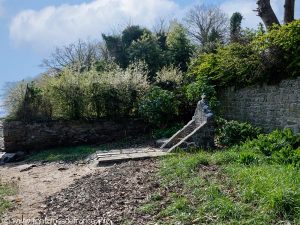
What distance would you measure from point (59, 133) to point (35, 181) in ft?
14.7

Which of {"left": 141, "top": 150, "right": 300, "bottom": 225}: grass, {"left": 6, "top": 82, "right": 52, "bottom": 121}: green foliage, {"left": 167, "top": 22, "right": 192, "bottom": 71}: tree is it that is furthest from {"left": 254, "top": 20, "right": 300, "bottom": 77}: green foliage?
{"left": 167, "top": 22, "right": 192, "bottom": 71}: tree

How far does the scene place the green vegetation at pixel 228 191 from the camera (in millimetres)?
4043

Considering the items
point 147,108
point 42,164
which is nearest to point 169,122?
point 147,108

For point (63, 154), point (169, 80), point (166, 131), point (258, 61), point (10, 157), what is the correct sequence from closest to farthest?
point (258, 61), point (63, 154), point (10, 157), point (166, 131), point (169, 80)

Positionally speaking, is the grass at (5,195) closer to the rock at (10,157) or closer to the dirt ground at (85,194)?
the dirt ground at (85,194)

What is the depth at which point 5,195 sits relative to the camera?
6438 millimetres

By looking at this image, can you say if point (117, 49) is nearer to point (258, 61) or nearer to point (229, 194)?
point (258, 61)

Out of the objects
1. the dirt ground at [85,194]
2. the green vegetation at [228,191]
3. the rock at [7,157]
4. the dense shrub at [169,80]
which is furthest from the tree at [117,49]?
the green vegetation at [228,191]

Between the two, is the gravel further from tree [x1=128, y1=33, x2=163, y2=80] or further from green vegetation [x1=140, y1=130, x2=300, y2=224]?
tree [x1=128, y1=33, x2=163, y2=80]

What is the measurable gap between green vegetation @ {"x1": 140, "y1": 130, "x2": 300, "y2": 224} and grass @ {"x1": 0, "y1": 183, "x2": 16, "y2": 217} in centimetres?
233

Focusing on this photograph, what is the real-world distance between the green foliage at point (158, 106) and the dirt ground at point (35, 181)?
142 inches

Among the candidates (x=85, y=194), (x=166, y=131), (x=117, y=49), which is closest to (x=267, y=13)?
(x=166, y=131)

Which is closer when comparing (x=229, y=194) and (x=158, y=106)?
(x=229, y=194)

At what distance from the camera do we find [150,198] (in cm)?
505
